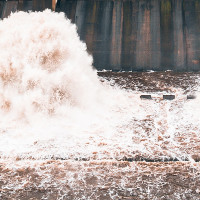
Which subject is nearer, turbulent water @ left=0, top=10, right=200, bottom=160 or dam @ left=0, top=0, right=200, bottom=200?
dam @ left=0, top=0, right=200, bottom=200

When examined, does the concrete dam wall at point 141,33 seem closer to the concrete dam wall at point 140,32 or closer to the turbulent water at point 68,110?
the concrete dam wall at point 140,32

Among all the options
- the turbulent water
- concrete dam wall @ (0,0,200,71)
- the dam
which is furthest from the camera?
concrete dam wall @ (0,0,200,71)

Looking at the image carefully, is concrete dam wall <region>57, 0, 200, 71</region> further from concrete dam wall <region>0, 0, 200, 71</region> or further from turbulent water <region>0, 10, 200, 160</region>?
turbulent water <region>0, 10, 200, 160</region>

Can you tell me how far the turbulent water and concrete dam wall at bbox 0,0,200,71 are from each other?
3182mm

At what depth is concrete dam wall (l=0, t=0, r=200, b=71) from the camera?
20.9 m

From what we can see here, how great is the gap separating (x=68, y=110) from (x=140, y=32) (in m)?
9.07

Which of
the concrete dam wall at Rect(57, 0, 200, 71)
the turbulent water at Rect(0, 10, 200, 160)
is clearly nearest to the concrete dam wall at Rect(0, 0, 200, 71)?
the concrete dam wall at Rect(57, 0, 200, 71)

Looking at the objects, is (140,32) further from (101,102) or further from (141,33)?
(101,102)

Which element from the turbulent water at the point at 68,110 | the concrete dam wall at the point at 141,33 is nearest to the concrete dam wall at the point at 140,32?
the concrete dam wall at the point at 141,33

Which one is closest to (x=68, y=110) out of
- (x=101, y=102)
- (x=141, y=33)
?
(x=101, y=102)

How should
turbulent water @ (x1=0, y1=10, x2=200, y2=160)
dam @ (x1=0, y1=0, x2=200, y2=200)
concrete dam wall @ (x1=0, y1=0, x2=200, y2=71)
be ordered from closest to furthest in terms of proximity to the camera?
1. dam @ (x1=0, y1=0, x2=200, y2=200)
2. turbulent water @ (x1=0, y1=10, x2=200, y2=160)
3. concrete dam wall @ (x1=0, y1=0, x2=200, y2=71)

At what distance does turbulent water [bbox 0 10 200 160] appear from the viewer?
12.5 m

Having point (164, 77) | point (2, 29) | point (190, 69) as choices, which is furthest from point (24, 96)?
point (190, 69)

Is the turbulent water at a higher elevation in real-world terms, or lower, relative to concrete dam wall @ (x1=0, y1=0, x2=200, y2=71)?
lower
